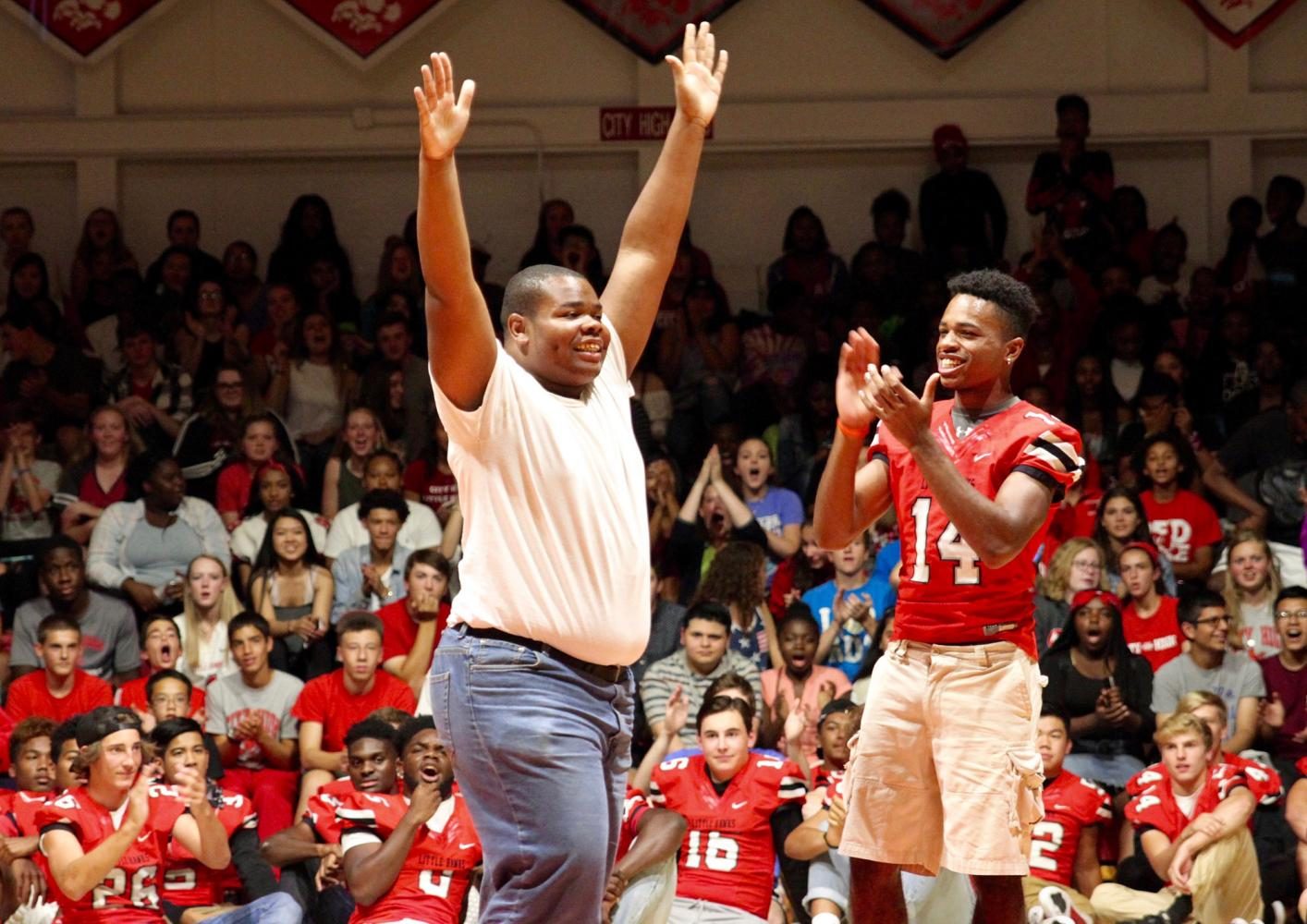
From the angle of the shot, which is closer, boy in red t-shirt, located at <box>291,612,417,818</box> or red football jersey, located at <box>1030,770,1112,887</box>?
red football jersey, located at <box>1030,770,1112,887</box>

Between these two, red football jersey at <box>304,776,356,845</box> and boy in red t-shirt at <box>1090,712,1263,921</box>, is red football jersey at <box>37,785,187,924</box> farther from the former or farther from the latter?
boy in red t-shirt at <box>1090,712,1263,921</box>

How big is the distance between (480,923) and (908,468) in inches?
60.9

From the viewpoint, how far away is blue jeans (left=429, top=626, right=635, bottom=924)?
3.65m

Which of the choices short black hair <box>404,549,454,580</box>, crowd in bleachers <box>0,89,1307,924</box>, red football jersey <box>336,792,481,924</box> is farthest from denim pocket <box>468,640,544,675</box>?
short black hair <box>404,549,454,580</box>

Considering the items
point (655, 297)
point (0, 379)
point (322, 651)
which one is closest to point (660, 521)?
point (322, 651)

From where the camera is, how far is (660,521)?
9523mm

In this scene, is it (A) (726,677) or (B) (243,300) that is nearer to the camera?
(A) (726,677)

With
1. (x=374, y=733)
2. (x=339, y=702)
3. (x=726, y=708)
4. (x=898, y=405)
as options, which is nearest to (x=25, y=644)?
(x=339, y=702)

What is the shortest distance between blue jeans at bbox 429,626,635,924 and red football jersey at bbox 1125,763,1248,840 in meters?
3.98

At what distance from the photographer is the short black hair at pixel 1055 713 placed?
7445 millimetres

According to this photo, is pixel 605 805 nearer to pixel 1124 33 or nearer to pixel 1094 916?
pixel 1094 916

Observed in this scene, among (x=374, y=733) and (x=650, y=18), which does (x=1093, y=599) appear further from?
Answer: (x=650, y=18)

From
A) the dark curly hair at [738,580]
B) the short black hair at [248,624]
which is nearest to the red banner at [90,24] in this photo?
the short black hair at [248,624]

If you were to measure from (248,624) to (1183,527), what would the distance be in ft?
14.8
